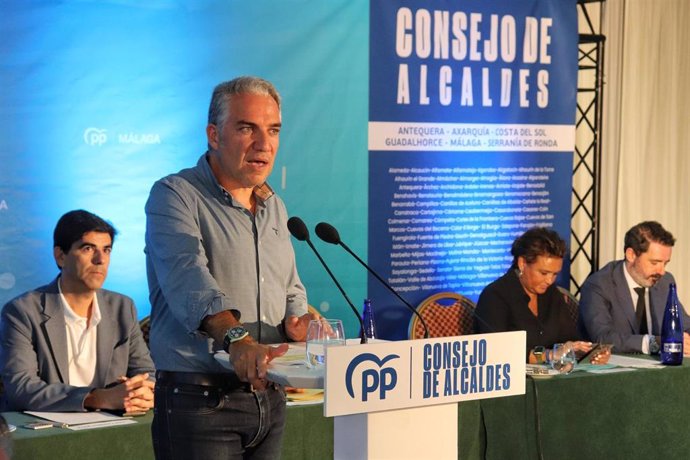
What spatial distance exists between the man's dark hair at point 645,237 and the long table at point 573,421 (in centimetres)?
87

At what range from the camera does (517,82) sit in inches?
236

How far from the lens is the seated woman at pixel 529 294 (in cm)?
486

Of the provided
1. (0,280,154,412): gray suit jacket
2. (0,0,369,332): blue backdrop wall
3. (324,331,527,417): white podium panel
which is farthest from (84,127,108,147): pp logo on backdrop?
(324,331,527,417): white podium panel

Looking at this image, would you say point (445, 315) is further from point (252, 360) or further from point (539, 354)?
point (252, 360)

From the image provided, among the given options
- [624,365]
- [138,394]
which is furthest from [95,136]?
[624,365]

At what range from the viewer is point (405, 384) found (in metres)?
2.03

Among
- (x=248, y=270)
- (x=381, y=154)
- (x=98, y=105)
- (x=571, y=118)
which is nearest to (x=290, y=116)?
(x=381, y=154)

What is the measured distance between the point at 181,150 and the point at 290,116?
0.61 m

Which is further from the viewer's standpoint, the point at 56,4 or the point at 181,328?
the point at 56,4

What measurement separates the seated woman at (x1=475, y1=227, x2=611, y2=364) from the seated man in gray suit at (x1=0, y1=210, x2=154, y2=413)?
5.73 feet

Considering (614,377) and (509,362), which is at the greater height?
(509,362)

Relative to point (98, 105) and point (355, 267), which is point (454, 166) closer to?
point (355, 267)

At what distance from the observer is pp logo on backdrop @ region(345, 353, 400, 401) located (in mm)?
1954

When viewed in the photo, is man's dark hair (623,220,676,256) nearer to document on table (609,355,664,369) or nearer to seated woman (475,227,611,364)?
seated woman (475,227,611,364)
